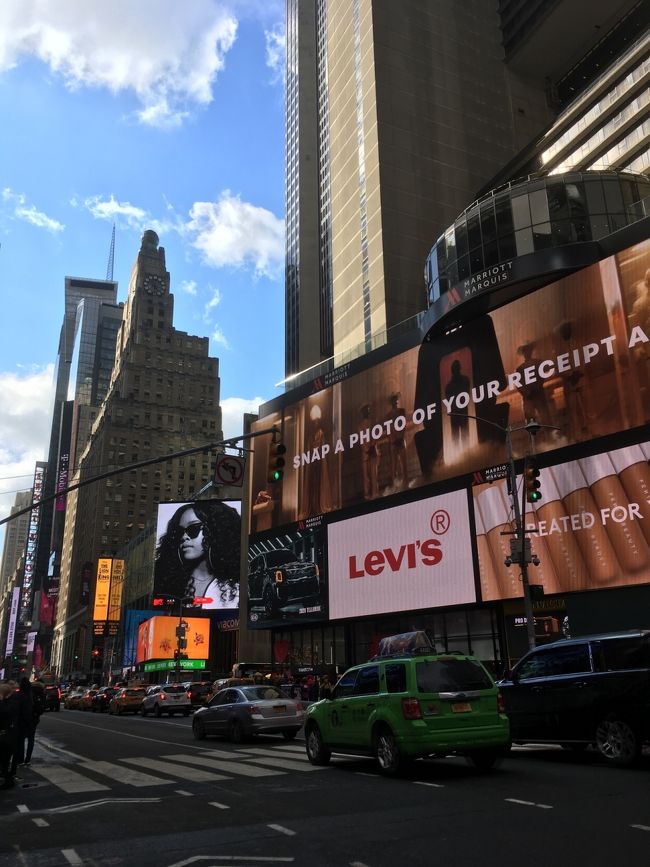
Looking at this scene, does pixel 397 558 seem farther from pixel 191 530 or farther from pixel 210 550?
pixel 191 530

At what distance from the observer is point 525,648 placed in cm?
3950

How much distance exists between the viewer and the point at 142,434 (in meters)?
145

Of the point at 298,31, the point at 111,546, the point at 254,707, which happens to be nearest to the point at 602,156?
the point at 254,707

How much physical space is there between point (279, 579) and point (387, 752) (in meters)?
46.6

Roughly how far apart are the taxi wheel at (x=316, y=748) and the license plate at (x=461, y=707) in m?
3.09

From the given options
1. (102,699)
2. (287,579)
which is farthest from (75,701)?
(287,579)

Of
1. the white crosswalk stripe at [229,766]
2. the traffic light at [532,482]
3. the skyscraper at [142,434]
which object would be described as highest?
the skyscraper at [142,434]

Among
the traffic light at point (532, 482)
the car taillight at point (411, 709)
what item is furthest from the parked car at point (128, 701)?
the car taillight at point (411, 709)

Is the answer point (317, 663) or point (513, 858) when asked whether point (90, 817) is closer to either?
point (513, 858)

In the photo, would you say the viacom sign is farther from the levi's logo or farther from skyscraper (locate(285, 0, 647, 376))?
skyscraper (locate(285, 0, 647, 376))

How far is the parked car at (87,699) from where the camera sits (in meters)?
47.8

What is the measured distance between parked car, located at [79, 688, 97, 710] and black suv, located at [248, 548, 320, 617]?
47.8ft

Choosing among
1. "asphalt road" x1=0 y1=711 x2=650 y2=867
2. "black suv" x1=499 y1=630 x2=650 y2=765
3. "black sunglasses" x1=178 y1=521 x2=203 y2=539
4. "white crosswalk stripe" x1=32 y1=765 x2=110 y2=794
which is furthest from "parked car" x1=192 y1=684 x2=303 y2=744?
"black sunglasses" x1=178 y1=521 x2=203 y2=539

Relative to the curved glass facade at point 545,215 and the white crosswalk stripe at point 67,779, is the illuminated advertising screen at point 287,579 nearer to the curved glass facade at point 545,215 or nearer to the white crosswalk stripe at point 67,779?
the curved glass facade at point 545,215
